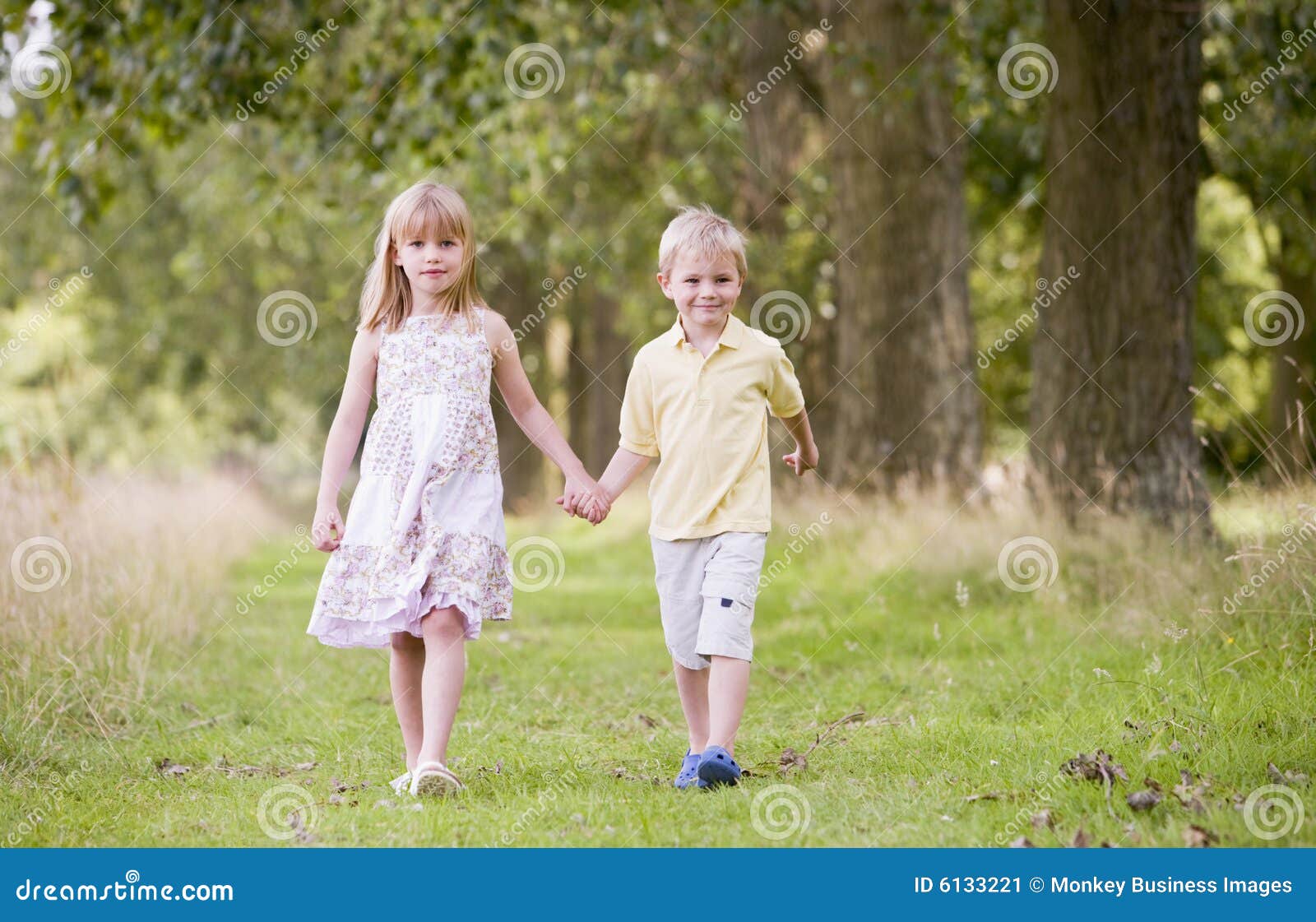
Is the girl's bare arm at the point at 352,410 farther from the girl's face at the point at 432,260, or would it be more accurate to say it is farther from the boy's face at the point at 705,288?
the boy's face at the point at 705,288

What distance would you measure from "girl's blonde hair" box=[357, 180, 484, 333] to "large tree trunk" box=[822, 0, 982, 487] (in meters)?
7.09

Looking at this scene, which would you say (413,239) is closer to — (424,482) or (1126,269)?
(424,482)

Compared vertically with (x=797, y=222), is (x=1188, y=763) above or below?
below

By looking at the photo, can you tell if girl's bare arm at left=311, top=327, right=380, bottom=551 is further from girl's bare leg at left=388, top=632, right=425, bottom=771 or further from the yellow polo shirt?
the yellow polo shirt

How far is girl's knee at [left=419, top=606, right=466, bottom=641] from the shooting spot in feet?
14.4

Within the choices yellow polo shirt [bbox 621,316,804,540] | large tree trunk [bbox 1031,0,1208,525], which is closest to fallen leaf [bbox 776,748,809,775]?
yellow polo shirt [bbox 621,316,804,540]

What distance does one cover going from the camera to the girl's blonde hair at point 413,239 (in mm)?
4527

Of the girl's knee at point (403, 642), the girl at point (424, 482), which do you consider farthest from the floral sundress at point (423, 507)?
the girl's knee at point (403, 642)

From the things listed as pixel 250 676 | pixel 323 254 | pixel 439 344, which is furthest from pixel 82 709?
pixel 323 254

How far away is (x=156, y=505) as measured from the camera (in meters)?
Answer: 11.8

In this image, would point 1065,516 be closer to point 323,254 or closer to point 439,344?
point 439,344

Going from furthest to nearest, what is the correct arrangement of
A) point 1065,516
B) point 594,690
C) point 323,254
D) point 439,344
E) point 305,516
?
point 305,516
point 323,254
point 1065,516
point 594,690
point 439,344

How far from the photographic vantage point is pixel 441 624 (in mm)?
4379
